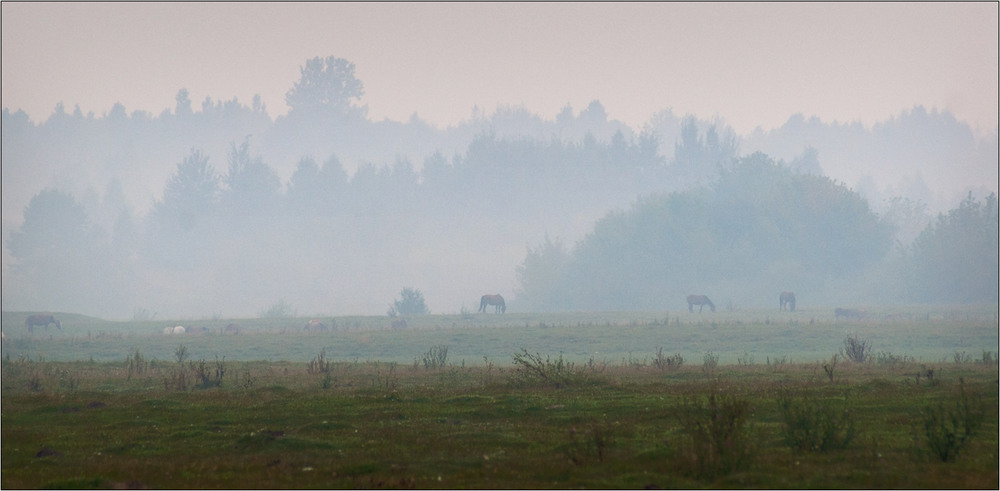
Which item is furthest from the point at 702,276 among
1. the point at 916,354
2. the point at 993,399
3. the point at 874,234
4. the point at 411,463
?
the point at 411,463

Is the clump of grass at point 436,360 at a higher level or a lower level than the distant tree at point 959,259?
lower

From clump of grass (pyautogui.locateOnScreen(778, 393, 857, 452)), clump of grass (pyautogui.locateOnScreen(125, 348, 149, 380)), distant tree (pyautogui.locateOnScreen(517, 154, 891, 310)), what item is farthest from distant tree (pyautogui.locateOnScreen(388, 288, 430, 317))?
clump of grass (pyautogui.locateOnScreen(778, 393, 857, 452))

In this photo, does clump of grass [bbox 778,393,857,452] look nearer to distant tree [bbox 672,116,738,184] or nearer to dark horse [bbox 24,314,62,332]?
dark horse [bbox 24,314,62,332]

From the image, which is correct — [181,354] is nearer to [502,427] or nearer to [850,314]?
[502,427]

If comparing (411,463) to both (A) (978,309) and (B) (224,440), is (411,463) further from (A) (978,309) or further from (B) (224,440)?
(A) (978,309)

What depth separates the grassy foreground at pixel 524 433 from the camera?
1723cm

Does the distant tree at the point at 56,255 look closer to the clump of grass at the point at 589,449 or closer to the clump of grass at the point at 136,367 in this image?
the clump of grass at the point at 136,367

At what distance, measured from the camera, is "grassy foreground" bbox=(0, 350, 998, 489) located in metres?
17.2

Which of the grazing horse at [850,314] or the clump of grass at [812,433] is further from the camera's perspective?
the grazing horse at [850,314]

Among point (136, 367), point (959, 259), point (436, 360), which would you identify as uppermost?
point (959, 259)

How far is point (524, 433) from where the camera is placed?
22.4 metres

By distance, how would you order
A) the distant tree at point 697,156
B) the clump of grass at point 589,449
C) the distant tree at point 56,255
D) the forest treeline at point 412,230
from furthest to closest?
the distant tree at point 697,156 < the distant tree at point 56,255 < the forest treeline at point 412,230 < the clump of grass at point 589,449

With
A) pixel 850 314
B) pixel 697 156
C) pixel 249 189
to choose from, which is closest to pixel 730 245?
pixel 850 314

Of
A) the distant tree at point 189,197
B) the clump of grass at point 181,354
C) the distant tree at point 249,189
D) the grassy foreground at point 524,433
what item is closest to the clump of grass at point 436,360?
the grassy foreground at point 524,433
